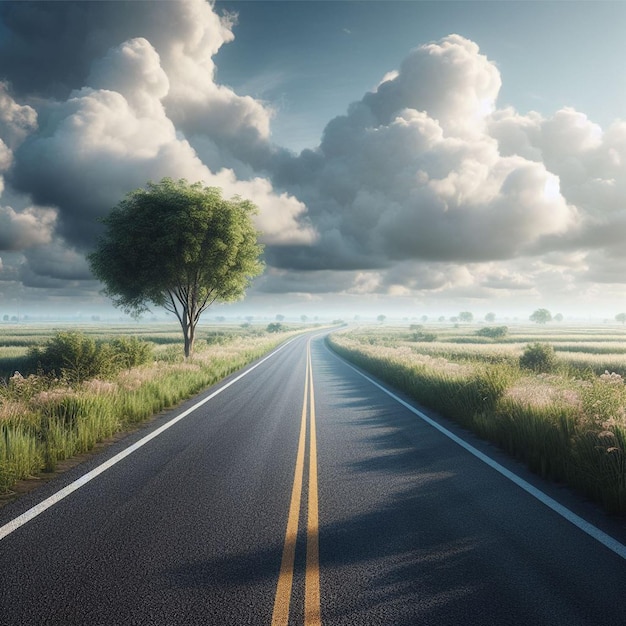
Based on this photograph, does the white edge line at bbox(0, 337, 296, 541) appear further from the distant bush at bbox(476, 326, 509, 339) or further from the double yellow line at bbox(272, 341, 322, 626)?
the distant bush at bbox(476, 326, 509, 339)

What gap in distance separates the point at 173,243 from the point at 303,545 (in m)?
20.5

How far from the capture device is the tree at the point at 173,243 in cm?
2338

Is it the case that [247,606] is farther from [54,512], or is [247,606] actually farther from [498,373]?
[498,373]

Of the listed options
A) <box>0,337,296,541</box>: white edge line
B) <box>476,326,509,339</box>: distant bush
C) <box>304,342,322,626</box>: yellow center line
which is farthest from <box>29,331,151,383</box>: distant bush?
<box>476,326,509,339</box>: distant bush

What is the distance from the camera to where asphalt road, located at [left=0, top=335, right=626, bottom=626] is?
11.5 feet

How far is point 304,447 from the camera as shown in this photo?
8617 millimetres

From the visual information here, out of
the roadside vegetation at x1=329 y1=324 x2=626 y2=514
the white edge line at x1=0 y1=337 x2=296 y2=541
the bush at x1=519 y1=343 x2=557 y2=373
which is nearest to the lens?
the white edge line at x1=0 y1=337 x2=296 y2=541

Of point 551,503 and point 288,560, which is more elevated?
point 288,560

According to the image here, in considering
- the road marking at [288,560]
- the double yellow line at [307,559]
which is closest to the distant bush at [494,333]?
the double yellow line at [307,559]

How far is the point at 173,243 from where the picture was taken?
22438 mm

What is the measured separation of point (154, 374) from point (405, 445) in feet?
37.2

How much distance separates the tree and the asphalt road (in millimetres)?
17065

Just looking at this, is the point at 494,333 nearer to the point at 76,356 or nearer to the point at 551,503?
the point at 76,356

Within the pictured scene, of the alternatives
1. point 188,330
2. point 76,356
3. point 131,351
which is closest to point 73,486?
point 76,356
